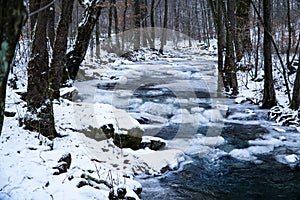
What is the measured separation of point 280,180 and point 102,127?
3.46 meters

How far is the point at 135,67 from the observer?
2164cm

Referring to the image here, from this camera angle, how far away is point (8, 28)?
190 cm

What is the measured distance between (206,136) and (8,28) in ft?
24.8

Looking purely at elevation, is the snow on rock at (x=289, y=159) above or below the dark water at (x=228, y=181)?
above

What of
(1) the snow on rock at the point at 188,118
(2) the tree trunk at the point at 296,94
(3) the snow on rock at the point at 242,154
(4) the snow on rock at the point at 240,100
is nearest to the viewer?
(3) the snow on rock at the point at 242,154

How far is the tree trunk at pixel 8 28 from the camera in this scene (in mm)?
1871

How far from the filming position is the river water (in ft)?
19.5

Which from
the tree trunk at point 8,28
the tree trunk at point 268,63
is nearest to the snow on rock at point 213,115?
the tree trunk at point 268,63

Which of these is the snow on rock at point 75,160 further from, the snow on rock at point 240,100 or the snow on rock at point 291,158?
the snow on rock at point 240,100

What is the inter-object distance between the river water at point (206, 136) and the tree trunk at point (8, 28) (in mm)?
3897

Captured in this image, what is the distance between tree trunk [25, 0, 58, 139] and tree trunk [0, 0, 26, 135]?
160 inches

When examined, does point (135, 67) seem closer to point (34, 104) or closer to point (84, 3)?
point (84, 3)

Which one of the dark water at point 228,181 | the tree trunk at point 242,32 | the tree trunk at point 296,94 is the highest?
the tree trunk at point 242,32

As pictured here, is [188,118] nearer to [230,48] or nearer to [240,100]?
[240,100]
